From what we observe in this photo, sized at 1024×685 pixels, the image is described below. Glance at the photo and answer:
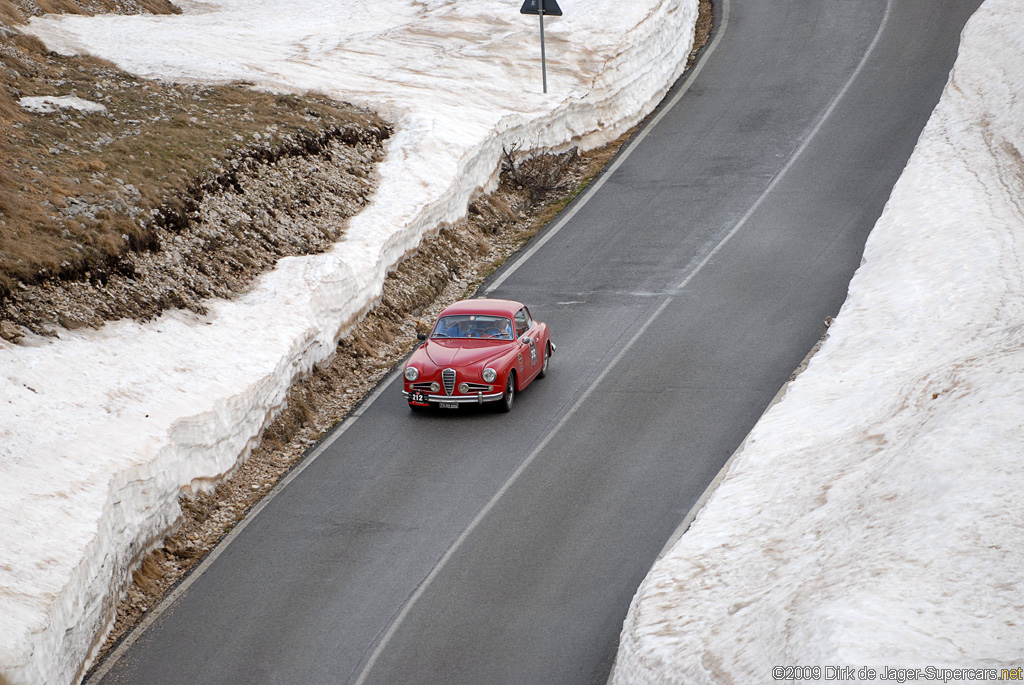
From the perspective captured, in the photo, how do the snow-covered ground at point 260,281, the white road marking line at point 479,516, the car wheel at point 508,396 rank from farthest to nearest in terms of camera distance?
the car wheel at point 508,396 → the snow-covered ground at point 260,281 → the white road marking line at point 479,516

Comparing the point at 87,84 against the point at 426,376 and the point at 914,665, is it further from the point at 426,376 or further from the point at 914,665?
the point at 914,665

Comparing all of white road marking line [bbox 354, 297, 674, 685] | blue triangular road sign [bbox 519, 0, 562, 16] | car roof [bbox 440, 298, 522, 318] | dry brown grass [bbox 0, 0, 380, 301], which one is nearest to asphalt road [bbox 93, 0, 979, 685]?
white road marking line [bbox 354, 297, 674, 685]

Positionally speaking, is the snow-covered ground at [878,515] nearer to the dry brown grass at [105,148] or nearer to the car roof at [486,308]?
the car roof at [486,308]

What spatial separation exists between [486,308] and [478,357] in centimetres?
145

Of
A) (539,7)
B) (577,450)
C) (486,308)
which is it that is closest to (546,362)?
(486,308)

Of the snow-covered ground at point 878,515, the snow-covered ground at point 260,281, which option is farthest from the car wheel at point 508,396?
the snow-covered ground at point 878,515

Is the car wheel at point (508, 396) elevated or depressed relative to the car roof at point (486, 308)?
depressed

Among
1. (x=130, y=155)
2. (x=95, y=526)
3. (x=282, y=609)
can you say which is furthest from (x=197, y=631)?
(x=130, y=155)

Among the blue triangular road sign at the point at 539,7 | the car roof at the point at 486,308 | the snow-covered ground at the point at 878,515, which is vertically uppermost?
the blue triangular road sign at the point at 539,7

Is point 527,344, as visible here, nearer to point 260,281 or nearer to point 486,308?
Result: point 486,308

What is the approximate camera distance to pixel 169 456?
13.6 meters

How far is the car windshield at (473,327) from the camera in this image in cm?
1739

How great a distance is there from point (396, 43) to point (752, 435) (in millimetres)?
23635

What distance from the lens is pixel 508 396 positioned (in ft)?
54.7
